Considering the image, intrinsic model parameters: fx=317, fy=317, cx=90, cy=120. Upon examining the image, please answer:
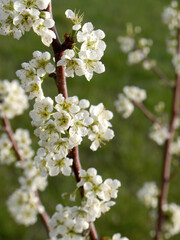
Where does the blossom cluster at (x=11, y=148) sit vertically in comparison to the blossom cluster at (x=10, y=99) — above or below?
below

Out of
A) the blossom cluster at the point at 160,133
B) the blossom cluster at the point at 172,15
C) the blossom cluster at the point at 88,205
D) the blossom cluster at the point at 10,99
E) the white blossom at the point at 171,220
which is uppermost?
the blossom cluster at the point at 172,15

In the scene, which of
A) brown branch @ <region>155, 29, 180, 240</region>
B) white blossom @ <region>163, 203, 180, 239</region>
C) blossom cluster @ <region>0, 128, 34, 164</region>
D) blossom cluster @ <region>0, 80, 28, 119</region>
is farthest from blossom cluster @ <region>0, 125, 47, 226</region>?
white blossom @ <region>163, 203, 180, 239</region>

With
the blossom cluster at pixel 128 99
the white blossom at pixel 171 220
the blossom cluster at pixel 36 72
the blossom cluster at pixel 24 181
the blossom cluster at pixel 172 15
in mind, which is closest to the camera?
the blossom cluster at pixel 36 72

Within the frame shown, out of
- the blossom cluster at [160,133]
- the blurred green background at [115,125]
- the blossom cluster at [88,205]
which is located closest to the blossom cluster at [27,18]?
the blossom cluster at [88,205]

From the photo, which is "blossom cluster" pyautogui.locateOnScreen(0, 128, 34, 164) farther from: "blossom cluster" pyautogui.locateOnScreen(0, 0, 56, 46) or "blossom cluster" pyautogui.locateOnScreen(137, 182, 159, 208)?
"blossom cluster" pyautogui.locateOnScreen(0, 0, 56, 46)

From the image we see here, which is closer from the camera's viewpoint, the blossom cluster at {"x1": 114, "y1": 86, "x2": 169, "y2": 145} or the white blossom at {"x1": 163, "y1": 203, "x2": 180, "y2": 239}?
the white blossom at {"x1": 163, "y1": 203, "x2": 180, "y2": 239}

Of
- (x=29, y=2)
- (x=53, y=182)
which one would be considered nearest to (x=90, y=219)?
(x=29, y=2)

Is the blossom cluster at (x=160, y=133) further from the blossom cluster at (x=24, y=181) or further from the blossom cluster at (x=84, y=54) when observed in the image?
the blossom cluster at (x=84, y=54)
